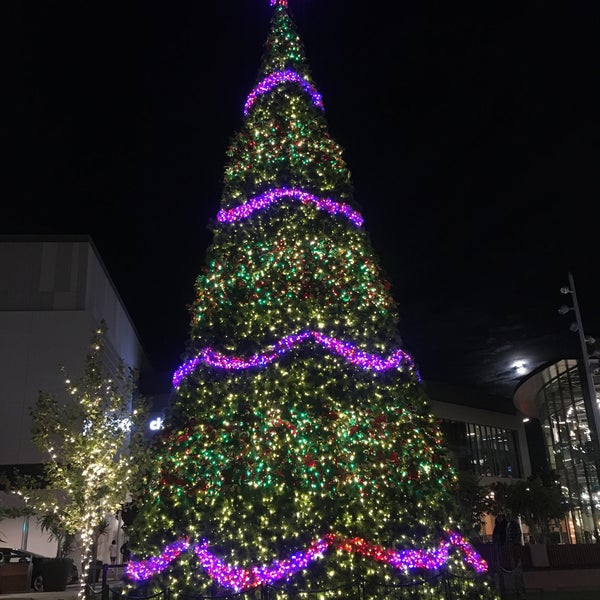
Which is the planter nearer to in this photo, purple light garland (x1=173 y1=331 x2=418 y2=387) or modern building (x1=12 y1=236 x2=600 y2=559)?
modern building (x1=12 y1=236 x2=600 y2=559)

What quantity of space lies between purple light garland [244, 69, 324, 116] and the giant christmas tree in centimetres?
113

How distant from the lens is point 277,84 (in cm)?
1037

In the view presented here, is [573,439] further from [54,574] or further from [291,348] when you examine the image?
[291,348]

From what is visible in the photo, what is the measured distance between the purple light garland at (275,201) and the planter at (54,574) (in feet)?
45.5

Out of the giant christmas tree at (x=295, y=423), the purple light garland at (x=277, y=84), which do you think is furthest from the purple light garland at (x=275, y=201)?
the purple light garland at (x=277, y=84)

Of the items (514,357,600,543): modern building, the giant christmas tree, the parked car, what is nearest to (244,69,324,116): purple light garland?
the giant christmas tree

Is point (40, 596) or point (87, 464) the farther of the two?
point (40, 596)

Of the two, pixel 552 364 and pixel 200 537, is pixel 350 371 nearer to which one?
pixel 200 537

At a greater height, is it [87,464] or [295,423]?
[87,464]

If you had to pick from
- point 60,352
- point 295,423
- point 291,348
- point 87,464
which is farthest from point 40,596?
point 291,348

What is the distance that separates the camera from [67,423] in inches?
551

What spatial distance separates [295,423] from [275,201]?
11.6 ft

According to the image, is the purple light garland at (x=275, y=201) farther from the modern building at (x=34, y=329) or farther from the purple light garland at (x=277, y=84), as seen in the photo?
the modern building at (x=34, y=329)

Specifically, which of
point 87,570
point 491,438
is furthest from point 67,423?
point 491,438
